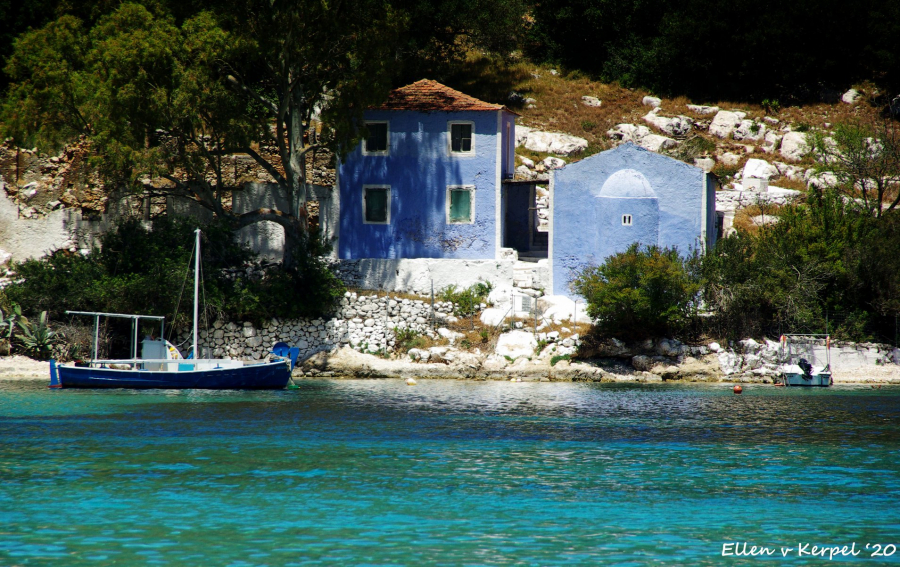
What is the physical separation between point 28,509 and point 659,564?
35.1 ft

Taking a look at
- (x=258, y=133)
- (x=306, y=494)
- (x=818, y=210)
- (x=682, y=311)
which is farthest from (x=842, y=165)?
(x=306, y=494)

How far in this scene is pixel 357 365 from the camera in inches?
1582

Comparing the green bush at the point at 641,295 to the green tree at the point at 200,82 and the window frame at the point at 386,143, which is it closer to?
the window frame at the point at 386,143

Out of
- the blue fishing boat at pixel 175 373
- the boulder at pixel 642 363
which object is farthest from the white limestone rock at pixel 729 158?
the blue fishing boat at pixel 175 373

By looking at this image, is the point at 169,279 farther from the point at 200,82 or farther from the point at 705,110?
the point at 705,110

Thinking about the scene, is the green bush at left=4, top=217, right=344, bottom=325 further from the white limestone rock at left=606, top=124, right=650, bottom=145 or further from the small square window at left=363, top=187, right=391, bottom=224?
the white limestone rock at left=606, top=124, right=650, bottom=145

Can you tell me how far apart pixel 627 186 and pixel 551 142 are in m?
21.9

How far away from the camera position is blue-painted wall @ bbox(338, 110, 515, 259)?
147 feet

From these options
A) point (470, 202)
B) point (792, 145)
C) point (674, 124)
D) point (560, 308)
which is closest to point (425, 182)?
point (470, 202)

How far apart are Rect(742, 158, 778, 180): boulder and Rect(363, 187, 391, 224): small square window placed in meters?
25.9

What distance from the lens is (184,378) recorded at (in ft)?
114

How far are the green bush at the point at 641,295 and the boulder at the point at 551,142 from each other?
24352 mm

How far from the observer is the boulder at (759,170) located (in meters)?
59.4

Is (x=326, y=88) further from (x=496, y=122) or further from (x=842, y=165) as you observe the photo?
(x=842, y=165)
